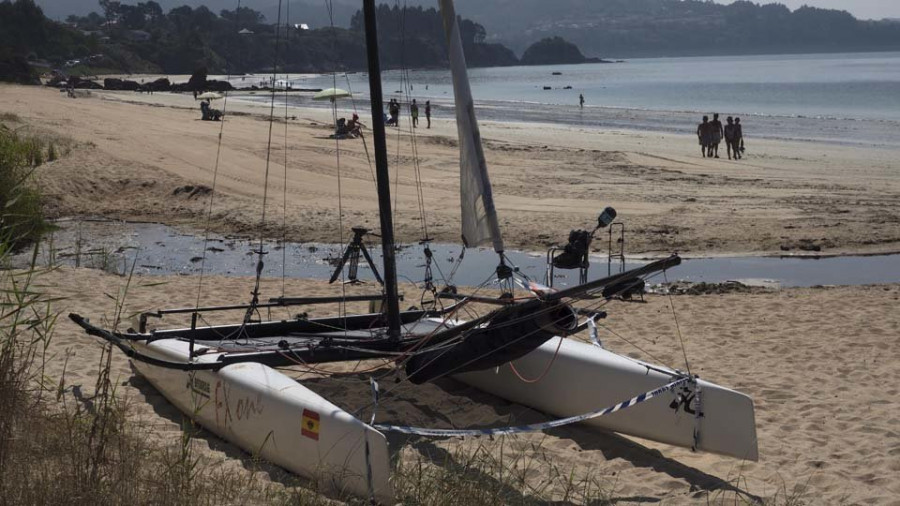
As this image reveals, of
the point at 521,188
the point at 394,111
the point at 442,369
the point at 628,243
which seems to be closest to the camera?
the point at 442,369

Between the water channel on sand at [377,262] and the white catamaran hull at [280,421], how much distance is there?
6.14m

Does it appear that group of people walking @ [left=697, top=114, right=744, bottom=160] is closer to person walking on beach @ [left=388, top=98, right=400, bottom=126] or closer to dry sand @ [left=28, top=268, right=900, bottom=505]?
person walking on beach @ [left=388, top=98, right=400, bottom=126]

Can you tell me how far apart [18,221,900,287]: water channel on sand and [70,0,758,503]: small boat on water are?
17.2 ft

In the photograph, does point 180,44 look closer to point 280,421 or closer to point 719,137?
point 719,137

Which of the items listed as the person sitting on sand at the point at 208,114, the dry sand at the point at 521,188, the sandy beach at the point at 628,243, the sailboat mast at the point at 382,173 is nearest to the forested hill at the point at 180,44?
the person sitting on sand at the point at 208,114

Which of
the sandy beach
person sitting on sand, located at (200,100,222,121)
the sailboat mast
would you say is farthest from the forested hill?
the sailboat mast

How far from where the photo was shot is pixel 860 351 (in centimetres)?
1059

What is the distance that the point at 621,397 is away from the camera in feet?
27.8

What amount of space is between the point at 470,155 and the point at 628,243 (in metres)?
9.33

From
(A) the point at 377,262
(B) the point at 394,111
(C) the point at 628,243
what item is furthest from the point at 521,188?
(B) the point at 394,111

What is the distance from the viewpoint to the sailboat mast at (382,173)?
8.96m

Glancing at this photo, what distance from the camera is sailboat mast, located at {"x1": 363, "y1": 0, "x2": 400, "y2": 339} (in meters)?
8.96

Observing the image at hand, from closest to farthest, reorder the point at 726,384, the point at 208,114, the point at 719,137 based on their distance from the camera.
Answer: the point at 726,384, the point at 719,137, the point at 208,114

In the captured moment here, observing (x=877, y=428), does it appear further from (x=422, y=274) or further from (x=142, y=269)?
(x=142, y=269)
